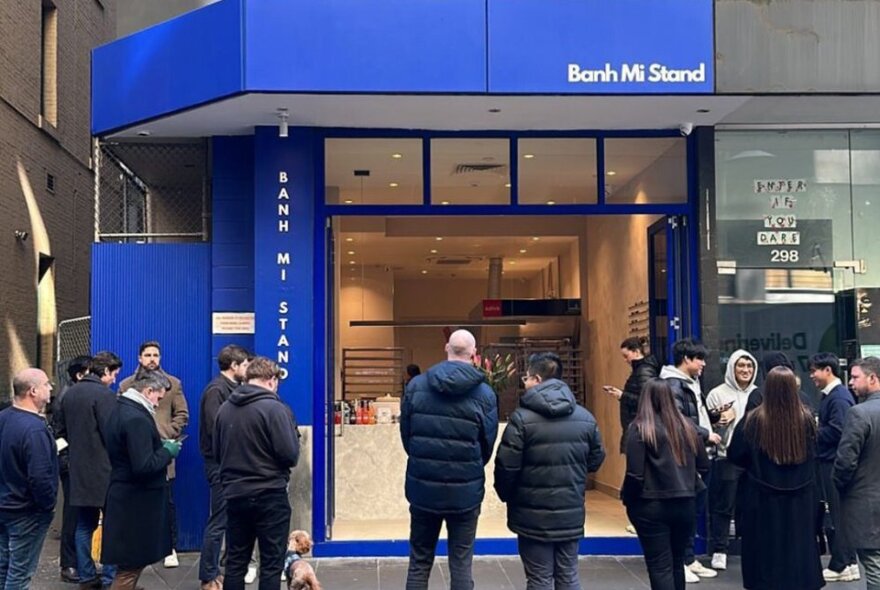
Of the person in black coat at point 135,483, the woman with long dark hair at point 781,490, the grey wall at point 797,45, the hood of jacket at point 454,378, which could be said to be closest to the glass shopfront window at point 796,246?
the grey wall at point 797,45

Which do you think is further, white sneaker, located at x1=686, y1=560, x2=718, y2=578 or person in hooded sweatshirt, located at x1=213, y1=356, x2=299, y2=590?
white sneaker, located at x1=686, y1=560, x2=718, y2=578

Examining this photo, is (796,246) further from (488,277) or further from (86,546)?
(488,277)

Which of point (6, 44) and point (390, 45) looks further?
point (6, 44)

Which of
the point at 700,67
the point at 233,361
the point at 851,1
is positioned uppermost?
the point at 851,1

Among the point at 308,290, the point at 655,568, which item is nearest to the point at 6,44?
the point at 308,290

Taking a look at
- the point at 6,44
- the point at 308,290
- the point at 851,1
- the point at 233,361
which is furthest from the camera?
the point at 6,44

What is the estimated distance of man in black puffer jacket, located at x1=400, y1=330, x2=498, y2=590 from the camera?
18.0 ft

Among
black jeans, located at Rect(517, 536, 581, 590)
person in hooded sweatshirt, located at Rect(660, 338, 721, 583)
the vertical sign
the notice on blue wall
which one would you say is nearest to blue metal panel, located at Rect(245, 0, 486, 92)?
the notice on blue wall

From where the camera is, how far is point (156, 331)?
27.7ft

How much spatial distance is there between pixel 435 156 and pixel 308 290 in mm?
1607

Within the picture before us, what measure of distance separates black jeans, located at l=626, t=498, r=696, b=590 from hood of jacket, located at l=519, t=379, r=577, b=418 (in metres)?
0.77

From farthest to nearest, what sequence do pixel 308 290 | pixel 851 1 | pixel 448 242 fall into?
pixel 448 242, pixel 308 290, pixel 851 1

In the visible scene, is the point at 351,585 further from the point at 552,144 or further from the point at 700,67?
the point at 700,67

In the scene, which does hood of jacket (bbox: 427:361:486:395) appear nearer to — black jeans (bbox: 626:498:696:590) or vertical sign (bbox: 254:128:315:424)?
black jeans (bbox: 626:498:696:590)
